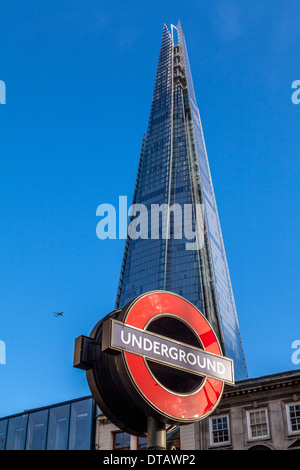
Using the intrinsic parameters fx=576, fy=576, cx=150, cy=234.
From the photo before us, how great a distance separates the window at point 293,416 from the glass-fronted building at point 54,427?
17800 millimetres

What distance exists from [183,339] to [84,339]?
2445 mm

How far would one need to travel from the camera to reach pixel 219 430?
4334 centimetres

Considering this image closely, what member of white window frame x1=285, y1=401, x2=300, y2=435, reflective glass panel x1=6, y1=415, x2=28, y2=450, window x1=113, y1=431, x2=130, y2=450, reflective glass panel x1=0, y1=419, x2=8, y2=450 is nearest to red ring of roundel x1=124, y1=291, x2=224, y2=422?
white window frame x1=285, y1=401, x2=300, y2=435

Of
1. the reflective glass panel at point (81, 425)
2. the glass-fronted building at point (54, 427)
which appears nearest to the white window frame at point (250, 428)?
the glass-fronted building at point (54, 427)

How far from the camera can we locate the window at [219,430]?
1690 inches

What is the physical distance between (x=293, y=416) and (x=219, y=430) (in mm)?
5793

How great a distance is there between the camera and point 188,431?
44375mm

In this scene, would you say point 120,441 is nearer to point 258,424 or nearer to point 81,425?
point 81,425

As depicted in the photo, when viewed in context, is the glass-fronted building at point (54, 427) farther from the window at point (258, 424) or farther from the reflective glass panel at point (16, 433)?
the window at point (258, 424)

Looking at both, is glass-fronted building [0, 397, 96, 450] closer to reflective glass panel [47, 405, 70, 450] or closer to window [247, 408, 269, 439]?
reflective glass panel [47, 405, 70, 450]

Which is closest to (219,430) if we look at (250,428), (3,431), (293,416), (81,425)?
(250,428)
